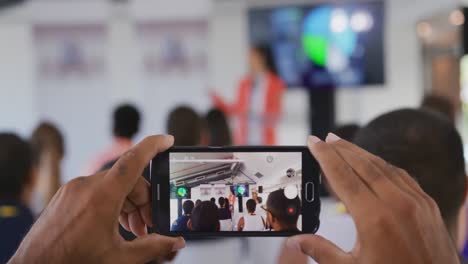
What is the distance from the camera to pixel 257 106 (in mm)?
6660

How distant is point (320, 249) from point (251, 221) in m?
0.23

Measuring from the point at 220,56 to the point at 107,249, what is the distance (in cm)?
769

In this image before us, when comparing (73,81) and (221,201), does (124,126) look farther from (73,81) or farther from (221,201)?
(221,201)

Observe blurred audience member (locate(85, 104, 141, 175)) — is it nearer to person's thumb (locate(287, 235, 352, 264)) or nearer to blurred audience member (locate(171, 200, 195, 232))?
blurred audience member (locate(171, 200, 195, 232))

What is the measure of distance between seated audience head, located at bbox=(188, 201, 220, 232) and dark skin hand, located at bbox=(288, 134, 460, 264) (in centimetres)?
27

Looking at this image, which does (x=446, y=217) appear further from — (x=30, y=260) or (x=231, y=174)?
(x=30, y=260)

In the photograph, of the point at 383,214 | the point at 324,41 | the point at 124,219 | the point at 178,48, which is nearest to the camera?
the point at 383,214

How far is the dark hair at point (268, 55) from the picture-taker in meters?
6.85

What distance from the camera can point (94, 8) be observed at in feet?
24.0

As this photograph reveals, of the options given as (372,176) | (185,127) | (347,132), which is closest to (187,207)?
(372,176)

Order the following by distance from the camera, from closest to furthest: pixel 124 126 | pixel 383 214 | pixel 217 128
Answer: pixel 383 214 → pixel 124 126 → pixel 217 128

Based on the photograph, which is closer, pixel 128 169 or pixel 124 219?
pixel 128 169

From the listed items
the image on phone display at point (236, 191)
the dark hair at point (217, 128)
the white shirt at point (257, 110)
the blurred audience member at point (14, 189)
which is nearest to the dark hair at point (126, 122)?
the dark hair at point (217, 128)

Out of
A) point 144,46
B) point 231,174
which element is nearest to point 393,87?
point 144,46
